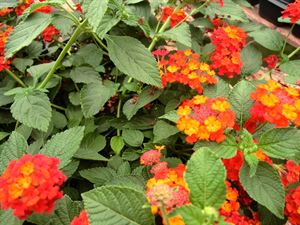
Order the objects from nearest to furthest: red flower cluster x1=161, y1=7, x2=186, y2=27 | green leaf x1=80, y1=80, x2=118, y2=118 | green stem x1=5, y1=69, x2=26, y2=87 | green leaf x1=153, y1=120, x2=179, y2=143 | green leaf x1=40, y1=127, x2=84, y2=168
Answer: green leaf x1=40, y1=127, x2=84, y2=168
green leaf x1=153, y1=120, x2=179, y2=143
green leaf x1=80, y1=80, x2=118, y2=118
green stem x1=5, y1=69, x2=26, y2=87
red flower cluster x1=161, y1=7, x2=186, y2=27

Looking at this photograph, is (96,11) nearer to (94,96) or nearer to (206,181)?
(94,96)

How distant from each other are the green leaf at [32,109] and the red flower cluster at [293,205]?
25.5 inches

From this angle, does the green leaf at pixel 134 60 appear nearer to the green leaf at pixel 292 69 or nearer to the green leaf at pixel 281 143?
the green leaf at pixel 281 143

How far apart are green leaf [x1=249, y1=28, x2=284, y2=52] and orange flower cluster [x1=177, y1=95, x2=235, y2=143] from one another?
54 centimetres

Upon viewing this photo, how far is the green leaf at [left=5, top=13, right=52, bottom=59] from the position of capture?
1.05 meters

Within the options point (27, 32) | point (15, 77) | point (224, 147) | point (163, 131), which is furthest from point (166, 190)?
point (15, 77)

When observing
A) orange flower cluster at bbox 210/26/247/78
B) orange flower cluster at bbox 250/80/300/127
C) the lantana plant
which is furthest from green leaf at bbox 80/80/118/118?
orange flower cluster at bbox 250/80/300/127

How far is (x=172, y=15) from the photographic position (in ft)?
4.53

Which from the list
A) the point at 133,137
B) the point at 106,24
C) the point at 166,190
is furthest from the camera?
the point at 133,137

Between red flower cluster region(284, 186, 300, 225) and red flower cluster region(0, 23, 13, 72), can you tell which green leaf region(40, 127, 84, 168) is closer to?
red flower cluster region(0, 23, 13, 72)

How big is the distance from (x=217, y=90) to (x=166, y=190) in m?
0.60

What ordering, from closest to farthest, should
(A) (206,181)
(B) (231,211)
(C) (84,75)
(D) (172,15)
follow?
(A) (206,181)
(B) (231,211)
(C) (84,75)
(D) (172,15)

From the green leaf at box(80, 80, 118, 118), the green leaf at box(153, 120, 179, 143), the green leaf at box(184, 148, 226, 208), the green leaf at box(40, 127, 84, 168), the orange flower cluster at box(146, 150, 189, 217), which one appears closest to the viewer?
the orange flower cluster at box(146, 150, 189, 217)

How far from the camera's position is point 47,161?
2.55 feet
